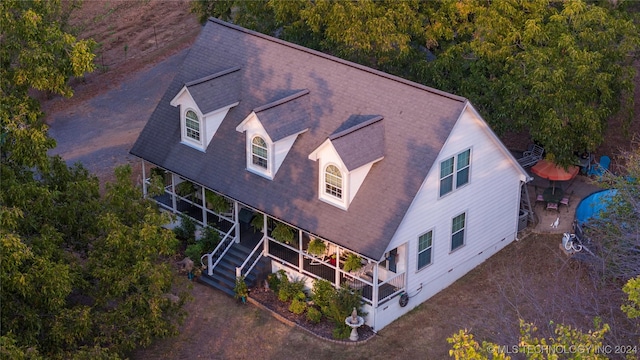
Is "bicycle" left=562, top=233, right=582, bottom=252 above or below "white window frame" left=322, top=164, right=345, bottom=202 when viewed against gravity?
below

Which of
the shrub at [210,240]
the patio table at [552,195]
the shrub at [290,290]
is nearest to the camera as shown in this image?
the shrub at [290,290]

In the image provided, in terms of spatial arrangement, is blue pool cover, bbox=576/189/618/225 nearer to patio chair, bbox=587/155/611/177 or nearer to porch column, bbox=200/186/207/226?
patio chair, bbox=587/155/611/177

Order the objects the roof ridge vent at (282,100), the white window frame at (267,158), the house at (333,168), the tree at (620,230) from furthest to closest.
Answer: the white window frame at (267,158)
the roof ridge vent at (282,100)
the house at (333,168)
the tree at (620,230)

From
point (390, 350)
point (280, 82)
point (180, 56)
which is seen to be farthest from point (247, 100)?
point (180, 56)

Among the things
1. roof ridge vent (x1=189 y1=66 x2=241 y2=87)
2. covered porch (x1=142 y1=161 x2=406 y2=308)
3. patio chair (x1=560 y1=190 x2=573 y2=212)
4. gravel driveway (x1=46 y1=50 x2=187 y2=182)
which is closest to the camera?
covered porch (x1=142 y1=161 x2=406 y2=308)

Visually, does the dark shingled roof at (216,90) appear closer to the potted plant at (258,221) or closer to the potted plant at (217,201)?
the potted plant at (217,201)

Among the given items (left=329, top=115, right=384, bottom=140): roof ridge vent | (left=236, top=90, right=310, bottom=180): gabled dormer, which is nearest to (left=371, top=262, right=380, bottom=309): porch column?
(left=329, top=115, right=384, bottom=140): roof ridge vent

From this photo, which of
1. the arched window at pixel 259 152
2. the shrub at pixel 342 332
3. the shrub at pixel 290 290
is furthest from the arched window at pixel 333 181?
the shrub at pixel 342 332
